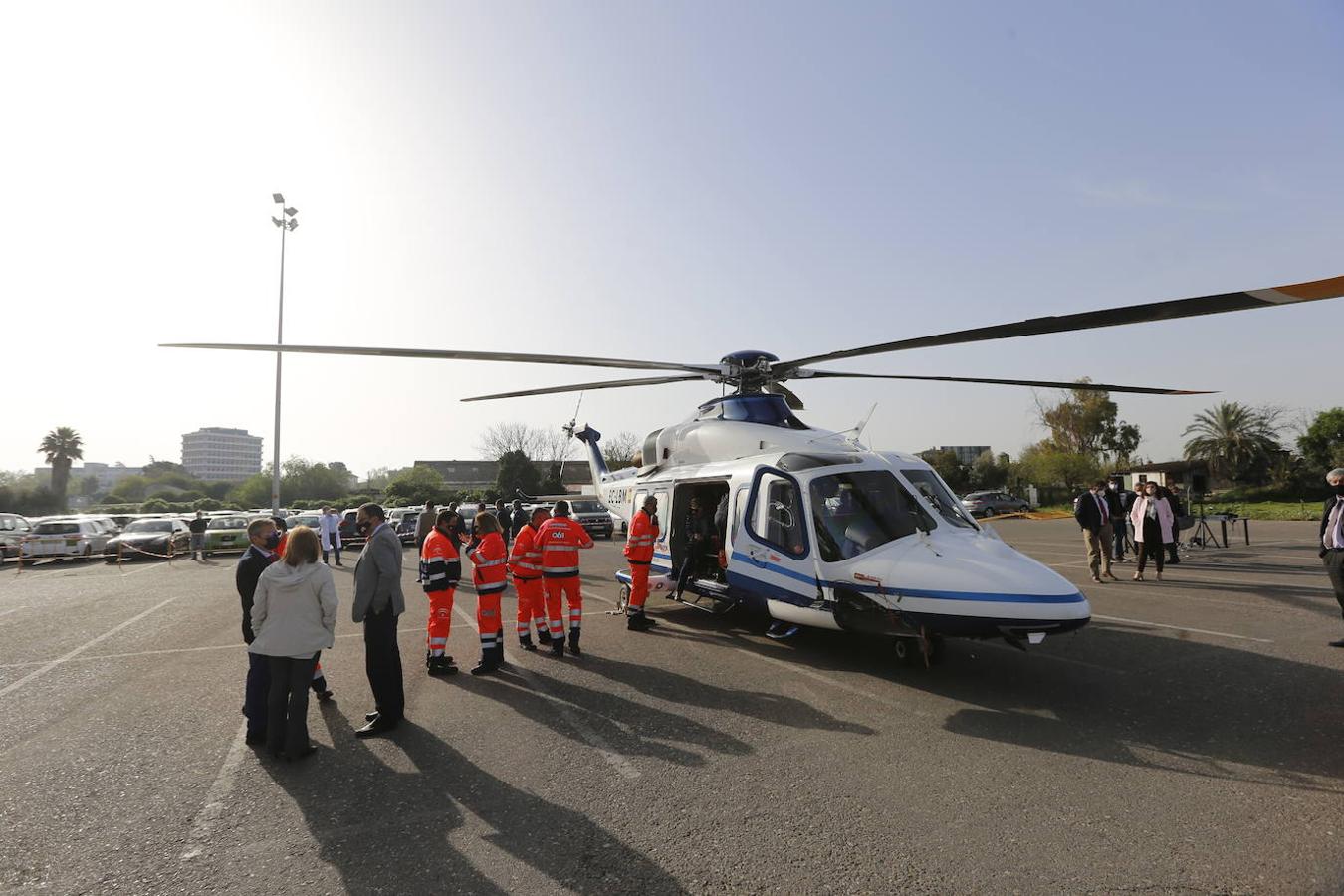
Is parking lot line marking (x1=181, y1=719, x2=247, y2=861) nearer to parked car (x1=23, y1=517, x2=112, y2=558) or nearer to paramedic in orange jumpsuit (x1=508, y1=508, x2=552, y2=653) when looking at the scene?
paramedic in orange jumpsuit (x1=508, y1=508, x2=552, y2=653)

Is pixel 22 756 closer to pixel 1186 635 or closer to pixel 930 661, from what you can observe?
pixel 930 661

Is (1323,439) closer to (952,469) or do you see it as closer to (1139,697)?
(952,469)

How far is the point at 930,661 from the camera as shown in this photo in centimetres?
659

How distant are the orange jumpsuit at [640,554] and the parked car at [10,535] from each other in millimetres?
21311

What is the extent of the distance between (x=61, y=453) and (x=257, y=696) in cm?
6919

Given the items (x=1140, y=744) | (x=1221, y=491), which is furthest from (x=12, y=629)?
(x=1221, y=491)

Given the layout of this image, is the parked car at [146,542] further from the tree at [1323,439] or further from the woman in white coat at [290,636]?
the tree at [1323,439]

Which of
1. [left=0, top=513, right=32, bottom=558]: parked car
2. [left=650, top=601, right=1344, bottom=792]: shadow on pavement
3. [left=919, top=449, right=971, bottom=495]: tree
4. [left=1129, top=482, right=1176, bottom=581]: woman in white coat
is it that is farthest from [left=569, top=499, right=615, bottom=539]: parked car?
[left=919, top=449, right=971, bottom=495]: tree

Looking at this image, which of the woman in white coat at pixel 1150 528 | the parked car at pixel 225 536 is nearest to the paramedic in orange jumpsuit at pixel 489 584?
the woman in white coat at pixel 1150 528

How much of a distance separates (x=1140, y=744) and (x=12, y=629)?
13.1m

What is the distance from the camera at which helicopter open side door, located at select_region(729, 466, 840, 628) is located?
6.52m

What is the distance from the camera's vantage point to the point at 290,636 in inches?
180

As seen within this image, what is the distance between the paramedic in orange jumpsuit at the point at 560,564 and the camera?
7371 mm

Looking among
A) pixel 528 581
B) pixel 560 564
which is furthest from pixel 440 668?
pixel 560 564
